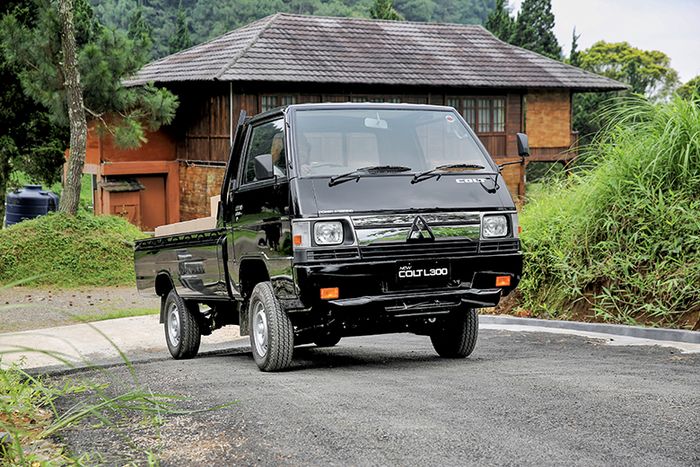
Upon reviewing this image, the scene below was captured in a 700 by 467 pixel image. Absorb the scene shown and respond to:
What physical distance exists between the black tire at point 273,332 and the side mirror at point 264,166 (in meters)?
0.90

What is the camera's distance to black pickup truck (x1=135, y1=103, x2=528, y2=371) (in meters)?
8.03

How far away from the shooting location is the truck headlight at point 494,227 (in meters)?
8.48

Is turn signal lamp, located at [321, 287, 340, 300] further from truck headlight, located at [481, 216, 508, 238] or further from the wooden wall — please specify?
the wooden wall

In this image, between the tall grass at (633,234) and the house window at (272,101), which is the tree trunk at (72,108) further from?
the tall grass at (633,234)

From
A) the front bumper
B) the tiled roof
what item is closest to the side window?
the front bumper

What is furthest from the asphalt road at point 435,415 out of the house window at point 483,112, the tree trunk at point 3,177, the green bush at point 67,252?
the house window at point 483,112

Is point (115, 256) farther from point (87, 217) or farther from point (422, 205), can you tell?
point (422, 205)

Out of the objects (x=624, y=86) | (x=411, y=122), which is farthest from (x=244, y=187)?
(x=624, y=86)

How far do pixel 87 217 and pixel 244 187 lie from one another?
1695 centimetres

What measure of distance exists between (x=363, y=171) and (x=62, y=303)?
41.8ft

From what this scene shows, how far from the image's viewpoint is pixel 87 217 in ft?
83.1

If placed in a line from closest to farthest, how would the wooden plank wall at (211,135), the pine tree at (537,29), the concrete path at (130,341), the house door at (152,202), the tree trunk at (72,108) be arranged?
the concrete path at (130,341) → the tree trunk at (72,108) → the wooden plank wall at (211,135) → the house door at (152,202) → the pine tree at (537,29)

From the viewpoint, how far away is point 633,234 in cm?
1171

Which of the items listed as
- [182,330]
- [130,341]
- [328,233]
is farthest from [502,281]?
[130,341]
